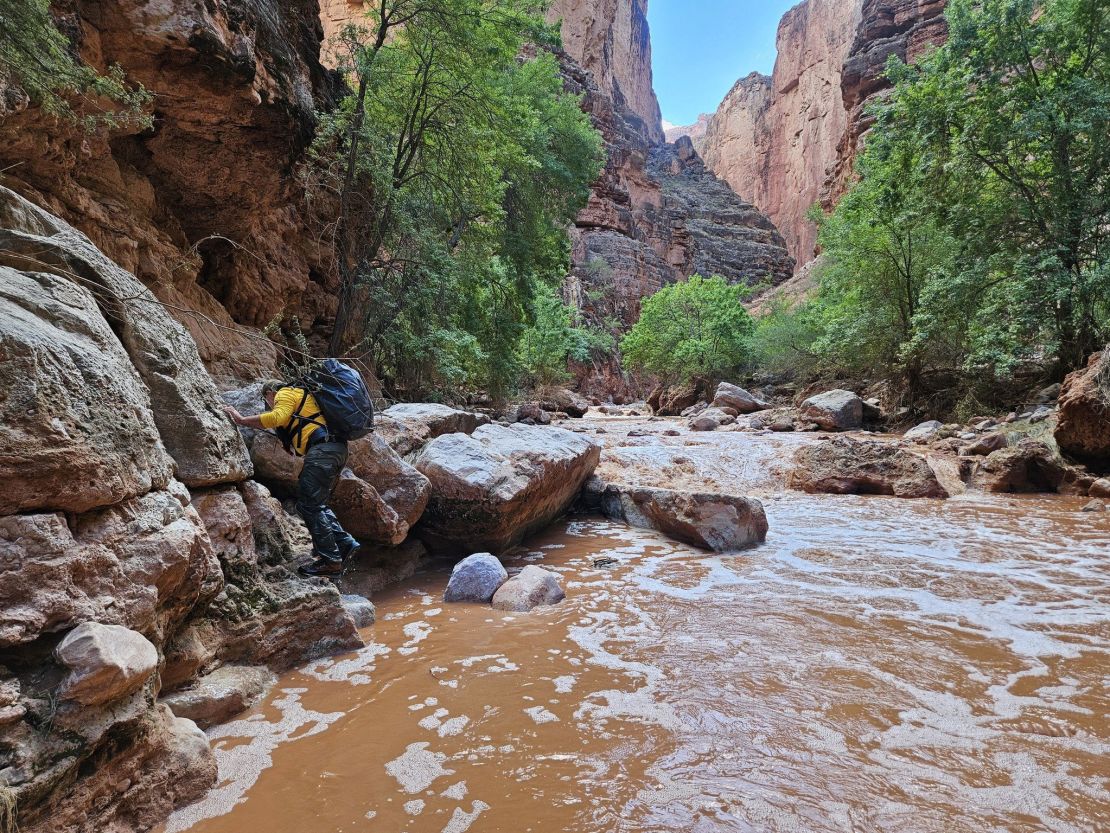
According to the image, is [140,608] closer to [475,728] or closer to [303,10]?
[475,728]

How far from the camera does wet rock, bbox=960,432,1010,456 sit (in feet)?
31.7

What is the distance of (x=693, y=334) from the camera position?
2869 centimetres

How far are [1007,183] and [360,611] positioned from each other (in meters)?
14.3

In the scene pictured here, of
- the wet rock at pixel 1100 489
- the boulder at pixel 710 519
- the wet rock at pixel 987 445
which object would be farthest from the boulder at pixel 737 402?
the boulder at pixel 710 519

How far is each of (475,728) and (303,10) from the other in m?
9.76

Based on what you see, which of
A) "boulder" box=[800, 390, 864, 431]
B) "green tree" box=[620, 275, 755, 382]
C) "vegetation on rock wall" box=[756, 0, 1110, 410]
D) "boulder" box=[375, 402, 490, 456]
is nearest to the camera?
"boulder" box=[375, 402, 490, 456]

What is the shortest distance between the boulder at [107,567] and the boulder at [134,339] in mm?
266

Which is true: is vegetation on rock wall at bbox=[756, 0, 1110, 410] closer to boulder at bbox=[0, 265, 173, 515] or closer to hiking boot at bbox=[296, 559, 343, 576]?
hiking boot at bbox=[296, 559, 343, 576]

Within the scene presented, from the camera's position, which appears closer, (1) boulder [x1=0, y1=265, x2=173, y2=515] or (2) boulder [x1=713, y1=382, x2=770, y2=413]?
(1) boulder [x1=0, y1=265, x2=173, y2=515]

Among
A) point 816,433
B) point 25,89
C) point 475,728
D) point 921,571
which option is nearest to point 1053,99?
point 816,433

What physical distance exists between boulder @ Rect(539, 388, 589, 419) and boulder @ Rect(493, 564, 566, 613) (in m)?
18.5

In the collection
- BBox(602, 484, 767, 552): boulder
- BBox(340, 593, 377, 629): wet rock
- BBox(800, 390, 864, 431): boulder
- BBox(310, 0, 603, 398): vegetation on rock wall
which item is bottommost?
BBox(340, 593, 377, 629): wet rock

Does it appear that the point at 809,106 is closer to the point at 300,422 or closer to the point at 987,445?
the point at 987,445

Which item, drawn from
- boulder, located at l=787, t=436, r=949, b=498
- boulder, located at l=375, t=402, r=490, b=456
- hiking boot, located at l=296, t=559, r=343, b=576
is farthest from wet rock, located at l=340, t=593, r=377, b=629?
boulder, located at l=787, t=436, r=949, b=498
